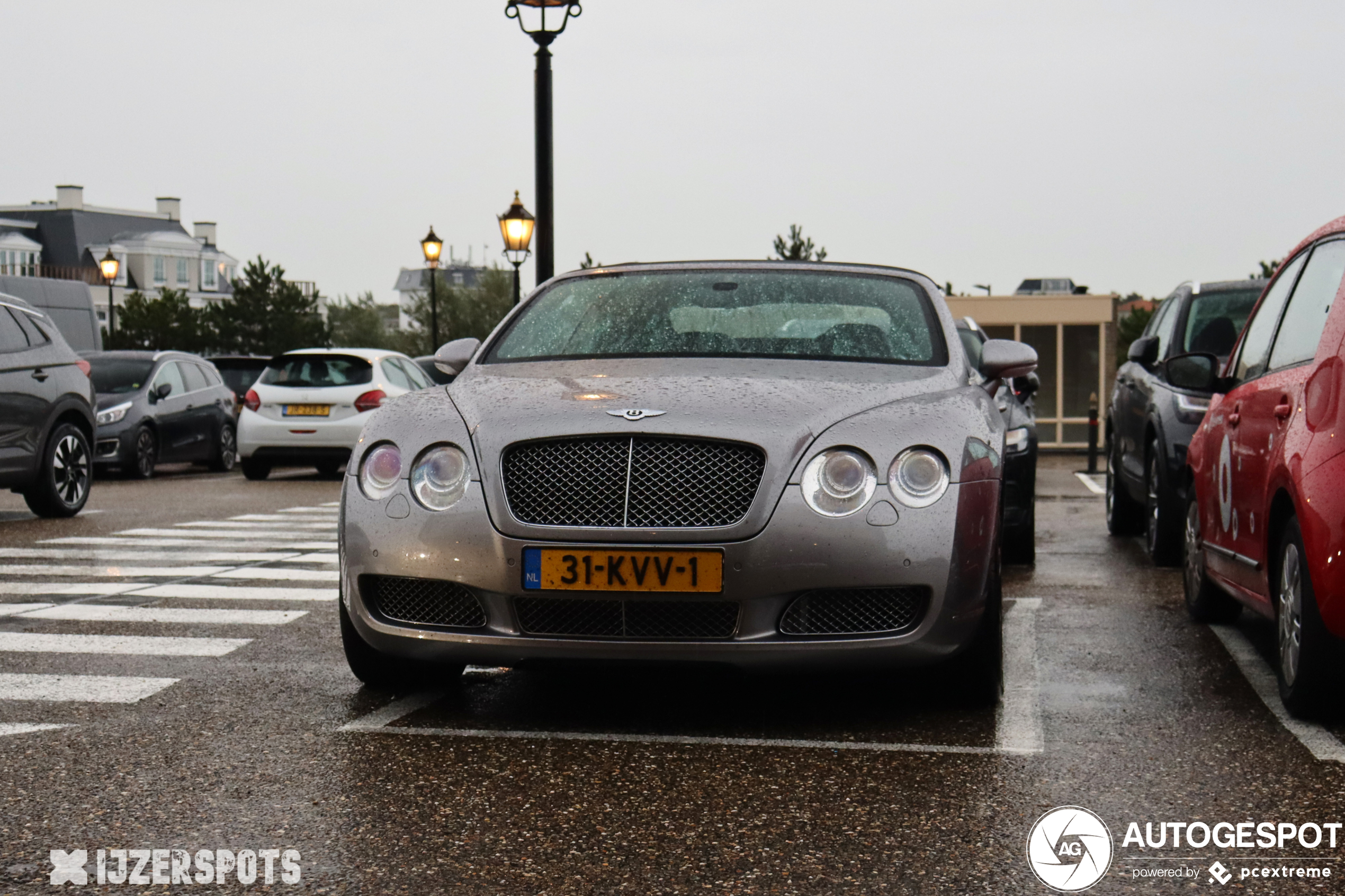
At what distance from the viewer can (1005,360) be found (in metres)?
6.02

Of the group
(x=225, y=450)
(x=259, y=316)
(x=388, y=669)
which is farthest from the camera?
(x=259, y=316)

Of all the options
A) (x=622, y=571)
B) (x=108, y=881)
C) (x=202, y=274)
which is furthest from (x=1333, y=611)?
(x=202, y=274)

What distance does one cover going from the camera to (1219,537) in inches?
239

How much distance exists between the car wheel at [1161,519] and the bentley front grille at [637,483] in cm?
480

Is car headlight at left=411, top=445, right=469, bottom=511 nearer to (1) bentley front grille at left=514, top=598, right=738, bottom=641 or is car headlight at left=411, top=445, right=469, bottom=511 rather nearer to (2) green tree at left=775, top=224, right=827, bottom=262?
(1) bentley front grille at left=514, top=598, right=738, bottom=641

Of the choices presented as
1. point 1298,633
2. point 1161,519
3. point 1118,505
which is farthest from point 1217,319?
point 1298,633

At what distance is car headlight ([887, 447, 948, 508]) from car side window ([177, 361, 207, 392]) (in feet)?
51.6

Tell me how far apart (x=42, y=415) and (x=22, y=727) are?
7758 mm

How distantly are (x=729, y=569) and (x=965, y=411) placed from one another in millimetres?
998

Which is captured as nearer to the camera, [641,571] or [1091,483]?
[641,571]

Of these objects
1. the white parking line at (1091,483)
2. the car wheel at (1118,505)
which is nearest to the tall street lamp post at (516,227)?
the white parking line at (1091,483)

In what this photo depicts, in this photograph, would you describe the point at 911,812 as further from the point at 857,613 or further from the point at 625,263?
the point at 625,263

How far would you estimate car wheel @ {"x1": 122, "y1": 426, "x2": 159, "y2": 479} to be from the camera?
1736cm

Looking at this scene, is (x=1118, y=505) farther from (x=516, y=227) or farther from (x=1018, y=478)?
(x=516, y=227)
